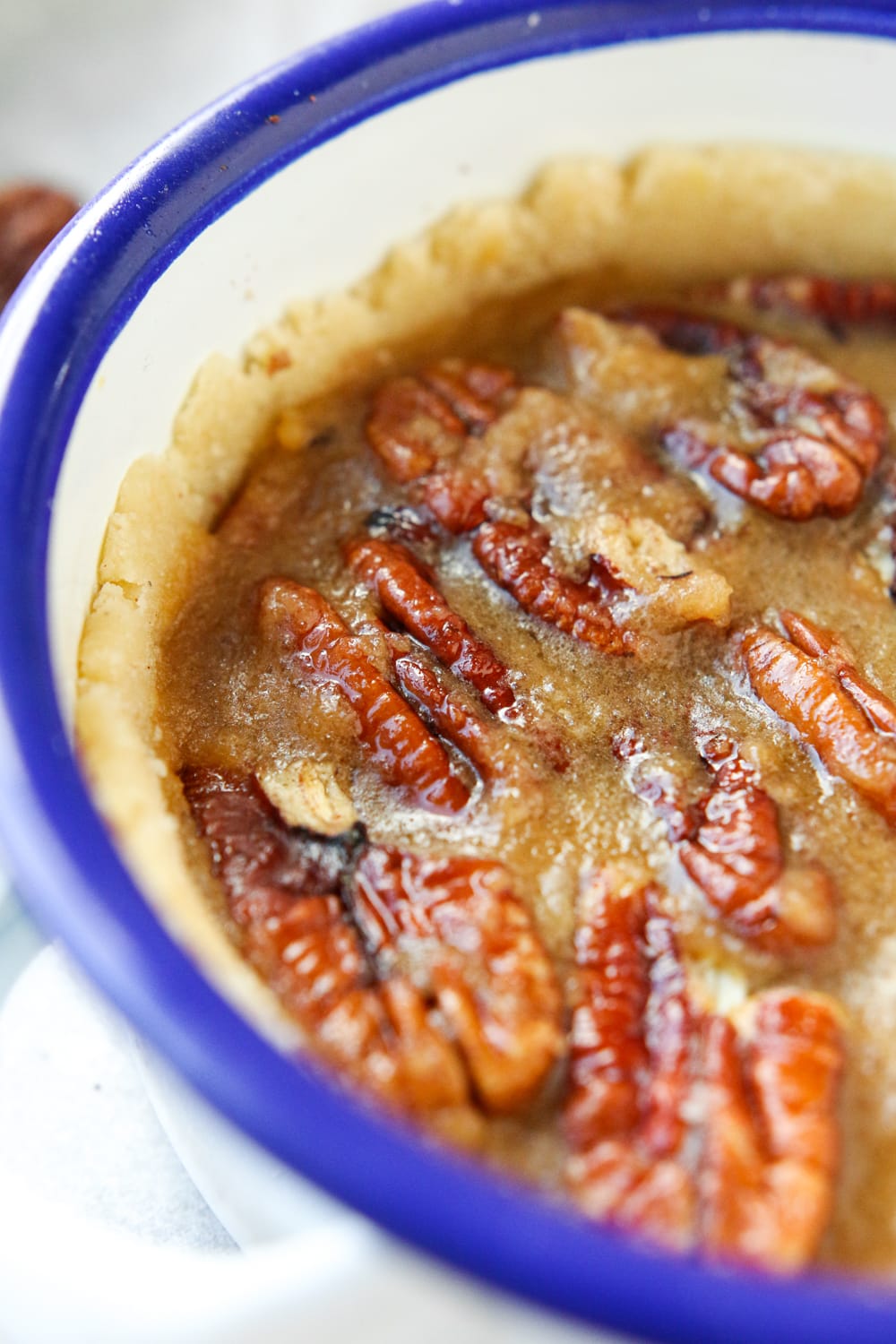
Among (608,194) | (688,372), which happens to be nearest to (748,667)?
(688,372)

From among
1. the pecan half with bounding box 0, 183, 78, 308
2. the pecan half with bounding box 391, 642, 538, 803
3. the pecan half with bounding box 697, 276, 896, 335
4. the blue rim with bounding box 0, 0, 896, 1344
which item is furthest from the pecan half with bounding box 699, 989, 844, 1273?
the pecan half with bounding box 0, 183, 78, 308

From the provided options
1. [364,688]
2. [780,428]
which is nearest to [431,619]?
[364,688]

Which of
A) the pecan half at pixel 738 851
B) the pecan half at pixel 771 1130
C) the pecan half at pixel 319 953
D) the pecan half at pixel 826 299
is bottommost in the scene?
the pecan half at pixel 771 1130

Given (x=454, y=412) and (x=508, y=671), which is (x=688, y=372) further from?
(x=508, y=671)

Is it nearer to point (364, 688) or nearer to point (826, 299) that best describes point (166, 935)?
point (364, 688)

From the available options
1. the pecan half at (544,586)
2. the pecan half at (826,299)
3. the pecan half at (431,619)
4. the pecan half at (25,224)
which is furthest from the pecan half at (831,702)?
the pecan half at (25,224)

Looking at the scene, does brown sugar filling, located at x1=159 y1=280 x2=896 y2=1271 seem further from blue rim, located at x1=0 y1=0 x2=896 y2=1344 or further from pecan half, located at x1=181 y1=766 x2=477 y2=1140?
blue rim, located at x1=0 y1=0 x2=896 y2=1344

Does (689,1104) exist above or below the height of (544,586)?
below

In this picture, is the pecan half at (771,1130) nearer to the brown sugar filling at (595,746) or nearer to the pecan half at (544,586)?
the brown sugar filling at (595,746)
